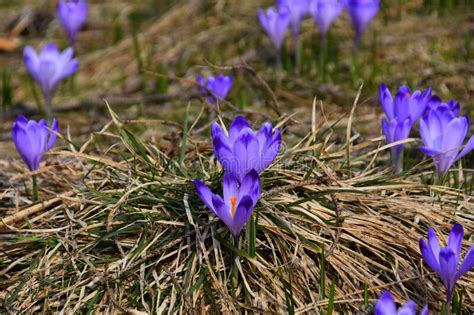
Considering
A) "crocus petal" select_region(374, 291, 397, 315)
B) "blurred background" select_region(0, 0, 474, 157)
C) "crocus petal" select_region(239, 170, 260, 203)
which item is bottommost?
"blurred background" select_region(0, 0, 474, 157)

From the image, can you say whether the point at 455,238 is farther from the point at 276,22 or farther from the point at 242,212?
the point at 276,22

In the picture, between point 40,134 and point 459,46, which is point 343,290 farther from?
point 459,46

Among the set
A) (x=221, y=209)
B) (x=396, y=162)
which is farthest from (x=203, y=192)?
(x=396, y=162)

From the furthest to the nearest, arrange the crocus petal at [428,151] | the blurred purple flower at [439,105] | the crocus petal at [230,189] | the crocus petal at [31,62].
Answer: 1. the crocus petal at [31,62]
2. the blurred purple flower at [439,105]
3. the crocus petal at [428,151]
4. the crocus petal at [230,189]

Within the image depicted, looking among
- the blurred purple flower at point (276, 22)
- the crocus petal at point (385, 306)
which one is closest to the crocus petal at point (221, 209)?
the crocus petal at point (385, 306)

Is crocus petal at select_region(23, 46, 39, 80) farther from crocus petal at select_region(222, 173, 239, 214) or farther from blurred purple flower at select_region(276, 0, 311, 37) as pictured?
crocus petal at select_region(222, 173, 239, 214)

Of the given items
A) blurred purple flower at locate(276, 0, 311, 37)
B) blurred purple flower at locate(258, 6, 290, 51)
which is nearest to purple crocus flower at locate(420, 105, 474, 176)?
blurred purple flower at locate(258, 6, 290, 51)

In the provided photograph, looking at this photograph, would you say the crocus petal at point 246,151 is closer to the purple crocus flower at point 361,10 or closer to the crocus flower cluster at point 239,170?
the crocus flower cluster at point 239,170
